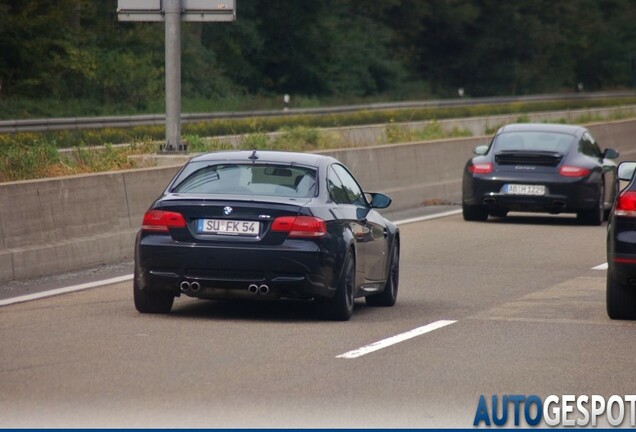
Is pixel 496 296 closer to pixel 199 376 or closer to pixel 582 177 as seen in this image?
pixel 199 376

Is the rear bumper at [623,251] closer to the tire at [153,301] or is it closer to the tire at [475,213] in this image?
the tire at [153,301]

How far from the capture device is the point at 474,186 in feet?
76.7

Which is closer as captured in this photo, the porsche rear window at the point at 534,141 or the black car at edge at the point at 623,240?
the black car at edge at the point at 623,240

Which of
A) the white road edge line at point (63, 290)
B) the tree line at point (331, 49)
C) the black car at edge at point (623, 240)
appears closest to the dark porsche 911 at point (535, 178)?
the white road edge line at point (63, 290)

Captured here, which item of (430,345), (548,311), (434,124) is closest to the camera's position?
(430,345)

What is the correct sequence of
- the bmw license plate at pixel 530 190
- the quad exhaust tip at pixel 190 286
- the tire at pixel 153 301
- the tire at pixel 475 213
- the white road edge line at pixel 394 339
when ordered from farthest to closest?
the tire at pixel 475 213
the bmw license plate at pixel 530 190
the tire at pixel 153 301
the quad exhaust tip at pixel 190 286
the white road edge line at pixel 394 339

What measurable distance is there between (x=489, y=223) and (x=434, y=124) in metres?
11.5

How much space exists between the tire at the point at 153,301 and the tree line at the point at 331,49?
1694 inches

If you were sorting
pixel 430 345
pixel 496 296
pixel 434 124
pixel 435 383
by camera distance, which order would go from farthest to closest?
pixel 434 124, pixel 496 296, pixel 430 345, pixel 435 383

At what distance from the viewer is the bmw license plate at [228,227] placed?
461 inches

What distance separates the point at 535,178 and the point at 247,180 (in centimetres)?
1142

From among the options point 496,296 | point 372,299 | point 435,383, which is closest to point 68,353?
point 435,383

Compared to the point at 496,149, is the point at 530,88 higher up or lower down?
lower down

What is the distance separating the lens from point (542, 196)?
75.7ft
